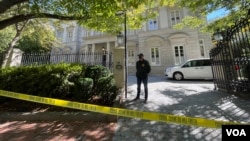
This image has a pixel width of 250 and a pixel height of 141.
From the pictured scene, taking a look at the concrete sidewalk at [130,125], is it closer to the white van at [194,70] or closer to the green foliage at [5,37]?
the white van at [194,70]

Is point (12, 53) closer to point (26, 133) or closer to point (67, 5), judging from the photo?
point (67, 5)

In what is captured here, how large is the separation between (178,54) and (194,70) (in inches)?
286

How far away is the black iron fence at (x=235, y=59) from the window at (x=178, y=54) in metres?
12.4

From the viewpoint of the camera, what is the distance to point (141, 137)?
4.25 meters

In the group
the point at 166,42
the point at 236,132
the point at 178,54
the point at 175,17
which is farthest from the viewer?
the point at 175,17

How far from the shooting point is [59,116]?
5715 mm

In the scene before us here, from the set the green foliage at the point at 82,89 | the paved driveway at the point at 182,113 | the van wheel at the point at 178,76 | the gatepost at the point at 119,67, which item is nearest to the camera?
the paved driveway at the point at 182,113

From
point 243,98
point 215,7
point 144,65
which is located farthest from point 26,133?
point 215,7

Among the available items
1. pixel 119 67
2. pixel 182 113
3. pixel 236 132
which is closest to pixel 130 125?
pixel 182 113

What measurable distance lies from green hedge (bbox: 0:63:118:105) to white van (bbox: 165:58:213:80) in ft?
31.1

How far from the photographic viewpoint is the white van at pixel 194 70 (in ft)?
45.8

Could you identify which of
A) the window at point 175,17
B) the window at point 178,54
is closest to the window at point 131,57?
the window at point 178,54

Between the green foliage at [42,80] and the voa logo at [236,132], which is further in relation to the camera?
the green foliage at [42,80]

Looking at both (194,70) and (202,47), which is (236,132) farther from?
(202,47)
